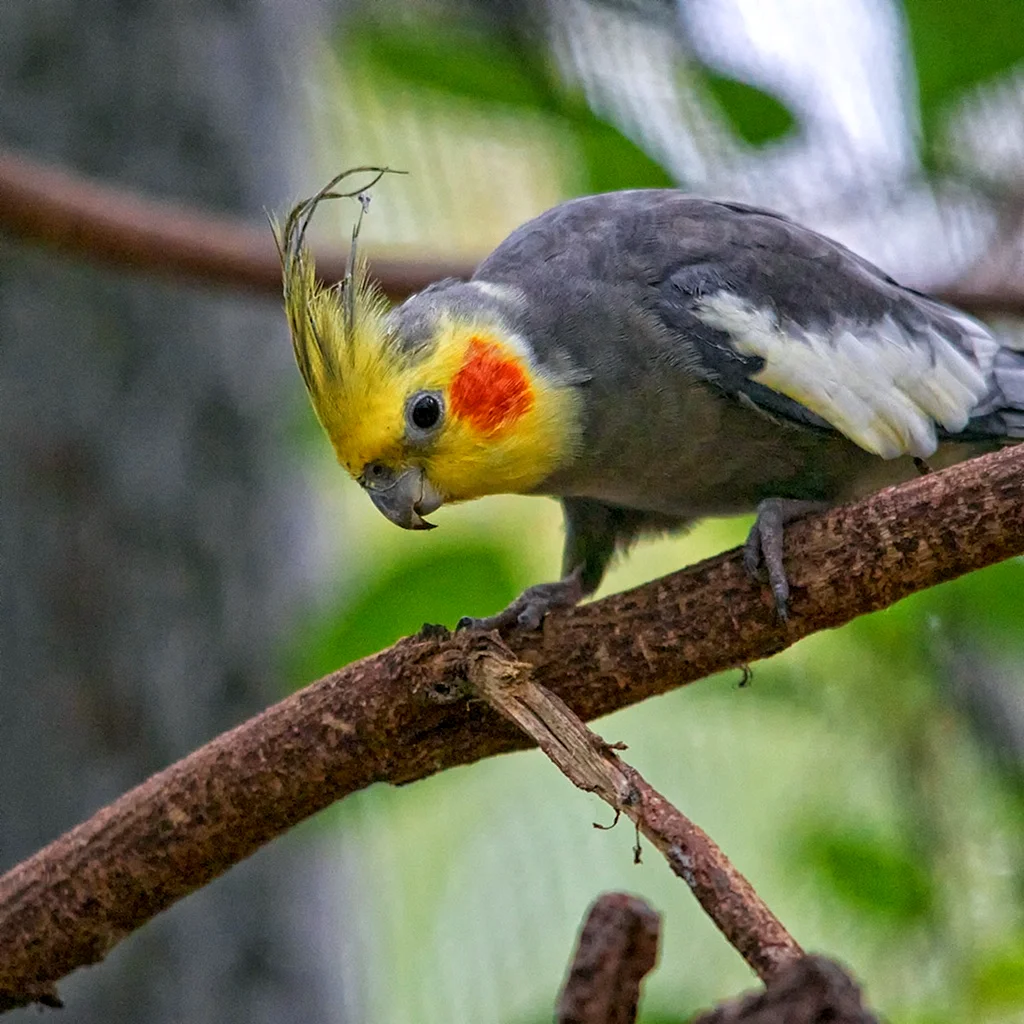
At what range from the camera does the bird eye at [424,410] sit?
1922 millimetres

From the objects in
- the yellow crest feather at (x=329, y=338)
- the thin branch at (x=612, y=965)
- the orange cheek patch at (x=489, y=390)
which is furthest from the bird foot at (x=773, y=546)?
the thin branch at (x=612, y=965)

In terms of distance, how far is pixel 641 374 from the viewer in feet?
6.73

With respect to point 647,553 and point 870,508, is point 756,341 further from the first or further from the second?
point 647,553

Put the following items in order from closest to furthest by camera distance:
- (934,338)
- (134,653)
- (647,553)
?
(934,338)
(134,653)
(647,553)

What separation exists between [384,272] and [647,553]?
1641 millimetres

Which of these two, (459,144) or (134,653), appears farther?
(459,144)

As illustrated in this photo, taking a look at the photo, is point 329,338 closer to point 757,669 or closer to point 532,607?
point 532,607

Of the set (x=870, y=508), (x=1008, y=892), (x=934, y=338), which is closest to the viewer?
(x=870, y=508)

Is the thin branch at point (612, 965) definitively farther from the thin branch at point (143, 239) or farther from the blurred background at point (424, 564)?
the thin branch at point (143, 239)

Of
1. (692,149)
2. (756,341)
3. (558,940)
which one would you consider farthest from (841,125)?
(558,940)

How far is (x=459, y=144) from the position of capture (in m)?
3.40

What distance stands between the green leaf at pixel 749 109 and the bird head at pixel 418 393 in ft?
2.58

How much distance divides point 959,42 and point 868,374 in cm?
71

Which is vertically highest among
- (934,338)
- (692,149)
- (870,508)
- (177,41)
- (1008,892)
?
(177,41)
